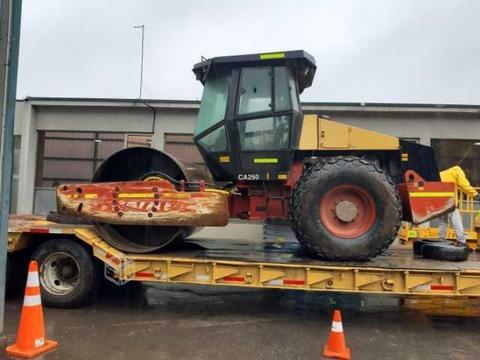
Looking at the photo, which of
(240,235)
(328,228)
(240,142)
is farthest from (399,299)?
(240,235)

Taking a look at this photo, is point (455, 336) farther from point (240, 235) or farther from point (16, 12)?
point (240, 235)

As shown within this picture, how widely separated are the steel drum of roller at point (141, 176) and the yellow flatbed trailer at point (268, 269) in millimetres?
204

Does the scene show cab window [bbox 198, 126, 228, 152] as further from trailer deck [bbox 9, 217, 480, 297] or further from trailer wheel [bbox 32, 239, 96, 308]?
trailer wheel [bbox 32, 239, 96, 308]

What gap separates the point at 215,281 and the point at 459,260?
323cm

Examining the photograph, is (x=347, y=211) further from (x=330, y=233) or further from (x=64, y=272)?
(x=64, y=272)

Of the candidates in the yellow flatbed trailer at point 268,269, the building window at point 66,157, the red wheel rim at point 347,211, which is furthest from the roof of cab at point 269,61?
the building window at point 66,157

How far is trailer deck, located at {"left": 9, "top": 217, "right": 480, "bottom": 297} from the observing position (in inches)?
222

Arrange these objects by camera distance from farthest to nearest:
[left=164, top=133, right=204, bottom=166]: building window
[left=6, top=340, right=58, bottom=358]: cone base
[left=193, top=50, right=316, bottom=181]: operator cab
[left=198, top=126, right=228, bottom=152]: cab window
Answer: [left=164, top=133, right=204, bottom=166]: building window, [left=198, top=126, right=228, bottom=152]: cab window, [left=193, top=50, right=316, bottom=181]: operator cab, [left=6, top=340, right=58, bottom=358]: cone base

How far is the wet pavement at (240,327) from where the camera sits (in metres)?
4.97

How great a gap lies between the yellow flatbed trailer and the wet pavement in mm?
507

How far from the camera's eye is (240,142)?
6.59 m

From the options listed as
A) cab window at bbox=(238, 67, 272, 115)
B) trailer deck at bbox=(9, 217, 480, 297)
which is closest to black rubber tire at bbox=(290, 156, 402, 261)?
trailer deck at bbox=(9, 217, 480, 297)

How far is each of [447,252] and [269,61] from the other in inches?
137

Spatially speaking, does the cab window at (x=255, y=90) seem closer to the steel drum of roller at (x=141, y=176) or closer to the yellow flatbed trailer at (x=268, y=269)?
the steel drum of roller at (x=141, y=176)
